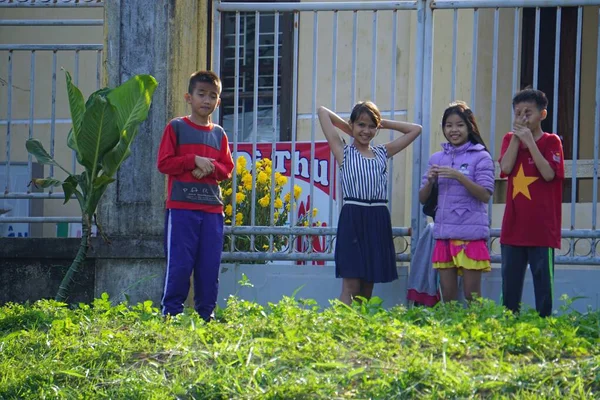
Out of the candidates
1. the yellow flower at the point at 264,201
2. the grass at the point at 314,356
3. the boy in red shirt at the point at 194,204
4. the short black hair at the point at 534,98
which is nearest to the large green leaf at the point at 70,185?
the boy in red shirt at the point at 194,204

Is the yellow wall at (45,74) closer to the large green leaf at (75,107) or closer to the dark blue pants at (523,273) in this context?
the large green leaf at (75,107)

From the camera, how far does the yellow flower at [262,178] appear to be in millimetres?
7398

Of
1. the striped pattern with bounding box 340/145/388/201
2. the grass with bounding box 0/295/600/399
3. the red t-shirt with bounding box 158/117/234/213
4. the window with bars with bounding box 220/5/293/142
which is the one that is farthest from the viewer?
the window with bars with bounding box 220/5/293/142

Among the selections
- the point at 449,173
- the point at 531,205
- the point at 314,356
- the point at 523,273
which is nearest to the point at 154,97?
the point at 449,173

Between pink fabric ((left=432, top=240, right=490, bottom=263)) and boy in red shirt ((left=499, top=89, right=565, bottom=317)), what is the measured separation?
214 mm

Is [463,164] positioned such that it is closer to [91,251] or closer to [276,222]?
[276,222]

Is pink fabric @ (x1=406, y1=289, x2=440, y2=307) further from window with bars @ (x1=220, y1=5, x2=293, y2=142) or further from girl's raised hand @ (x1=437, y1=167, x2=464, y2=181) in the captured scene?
window with bars @ (x1=220, y1=5, x2=293, y2=142)

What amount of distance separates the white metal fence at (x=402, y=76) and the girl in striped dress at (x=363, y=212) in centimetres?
35

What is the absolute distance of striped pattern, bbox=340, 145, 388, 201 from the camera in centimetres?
646

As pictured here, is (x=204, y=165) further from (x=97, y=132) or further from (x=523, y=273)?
(x=523, y=273)

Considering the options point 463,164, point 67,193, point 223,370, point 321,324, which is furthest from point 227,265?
point 223,370

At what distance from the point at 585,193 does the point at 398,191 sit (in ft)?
6.20

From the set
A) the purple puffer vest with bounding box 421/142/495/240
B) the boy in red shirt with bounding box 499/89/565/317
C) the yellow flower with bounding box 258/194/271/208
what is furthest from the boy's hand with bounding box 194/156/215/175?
the boy in red shirt with bounding box 499/89/565/317

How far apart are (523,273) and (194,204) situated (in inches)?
80.1
